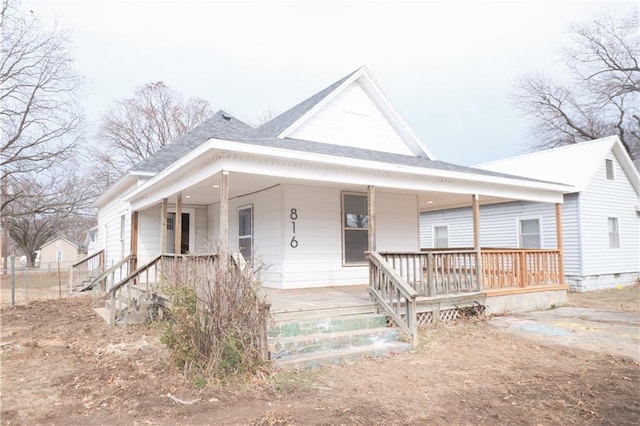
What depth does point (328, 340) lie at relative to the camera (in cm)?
580

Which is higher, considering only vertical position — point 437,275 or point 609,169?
point 609,169

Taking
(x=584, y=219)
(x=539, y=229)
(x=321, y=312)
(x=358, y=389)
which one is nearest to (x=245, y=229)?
(x=321, y=312)

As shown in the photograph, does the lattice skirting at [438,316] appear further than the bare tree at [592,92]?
No

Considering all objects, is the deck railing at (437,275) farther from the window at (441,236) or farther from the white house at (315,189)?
the window at (441,236)

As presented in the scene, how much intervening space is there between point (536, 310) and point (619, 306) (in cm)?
290

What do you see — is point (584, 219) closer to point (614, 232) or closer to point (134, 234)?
point (614, 232)

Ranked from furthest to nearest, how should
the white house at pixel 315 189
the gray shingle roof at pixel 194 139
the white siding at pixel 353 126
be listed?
1. the gray shingle roof at pixel 194 139
2. the white siding at pixel 353 126
3. the white house at pixel 315 189

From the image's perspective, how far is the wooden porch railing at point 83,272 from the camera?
15484 mm

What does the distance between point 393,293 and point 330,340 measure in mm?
1718

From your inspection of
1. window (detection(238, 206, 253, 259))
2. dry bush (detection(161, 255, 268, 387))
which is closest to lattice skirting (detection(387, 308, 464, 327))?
dry bush (detection(161, 255, 268, 387))

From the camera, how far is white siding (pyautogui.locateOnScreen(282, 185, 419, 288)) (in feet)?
30.3

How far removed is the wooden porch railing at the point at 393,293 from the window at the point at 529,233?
1000 centimetres

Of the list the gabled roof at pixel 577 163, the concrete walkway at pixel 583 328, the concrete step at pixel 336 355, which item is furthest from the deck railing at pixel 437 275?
the gabled roof at pixel 577 163

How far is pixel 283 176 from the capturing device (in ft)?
23.1
